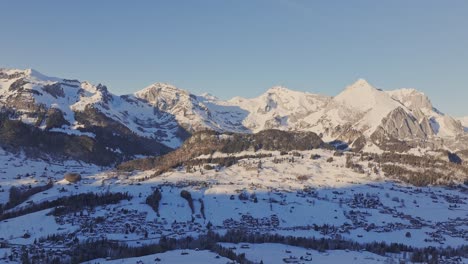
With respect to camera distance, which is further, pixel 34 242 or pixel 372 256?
pixel 34 242

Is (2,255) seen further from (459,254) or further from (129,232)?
(459,254)

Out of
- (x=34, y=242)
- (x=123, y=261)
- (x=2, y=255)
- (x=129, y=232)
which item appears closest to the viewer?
(x=123, y=261)

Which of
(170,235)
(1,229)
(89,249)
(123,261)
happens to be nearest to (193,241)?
(170,235)

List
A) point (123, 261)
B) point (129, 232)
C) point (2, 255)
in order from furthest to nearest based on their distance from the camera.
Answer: point (129, 232) < point (2, 255) < point (123, 261)

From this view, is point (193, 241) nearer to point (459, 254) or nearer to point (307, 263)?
point (307, 263)

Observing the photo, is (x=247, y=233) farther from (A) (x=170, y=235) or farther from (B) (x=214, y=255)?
(B) (x=214, y=255)

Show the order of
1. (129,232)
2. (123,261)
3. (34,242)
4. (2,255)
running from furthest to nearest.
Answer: (129,232)
(34,242)
(2,255)
(123,261)

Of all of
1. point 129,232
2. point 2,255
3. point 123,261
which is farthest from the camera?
point 129,232

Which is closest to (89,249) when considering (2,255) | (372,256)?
(2,255)

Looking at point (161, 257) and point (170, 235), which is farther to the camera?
point (170, 235)
